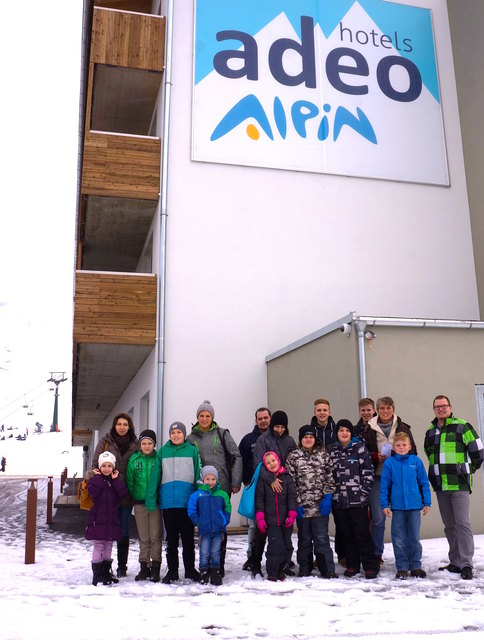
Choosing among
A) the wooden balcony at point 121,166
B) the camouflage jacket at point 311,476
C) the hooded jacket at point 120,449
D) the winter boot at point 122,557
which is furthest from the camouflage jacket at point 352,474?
the wooden balcony at point 121,166

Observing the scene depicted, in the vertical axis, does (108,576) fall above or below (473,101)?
below

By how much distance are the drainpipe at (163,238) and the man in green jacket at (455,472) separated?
264 inches

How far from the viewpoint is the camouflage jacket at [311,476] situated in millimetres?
7223

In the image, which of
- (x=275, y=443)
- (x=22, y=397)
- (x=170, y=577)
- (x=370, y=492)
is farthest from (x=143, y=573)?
(x=22, y=397)

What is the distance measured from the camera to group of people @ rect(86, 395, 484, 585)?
22.9 ft

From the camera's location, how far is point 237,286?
13992 mm

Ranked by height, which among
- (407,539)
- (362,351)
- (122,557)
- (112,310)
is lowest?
(122,557)

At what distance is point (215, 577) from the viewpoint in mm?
6711

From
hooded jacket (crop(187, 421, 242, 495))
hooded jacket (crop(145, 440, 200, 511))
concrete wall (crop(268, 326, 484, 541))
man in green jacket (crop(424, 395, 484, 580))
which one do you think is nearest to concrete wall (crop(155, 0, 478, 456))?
concrete wall (crop(268, 326, 484, 541))

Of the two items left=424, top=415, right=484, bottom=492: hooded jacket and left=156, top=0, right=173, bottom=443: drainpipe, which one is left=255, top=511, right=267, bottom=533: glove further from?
left=156, top=0, right=173, bottom=443: drainpipe

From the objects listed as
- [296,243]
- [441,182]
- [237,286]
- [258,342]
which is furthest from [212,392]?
[441,182]

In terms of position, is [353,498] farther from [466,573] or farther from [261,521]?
[466,573]

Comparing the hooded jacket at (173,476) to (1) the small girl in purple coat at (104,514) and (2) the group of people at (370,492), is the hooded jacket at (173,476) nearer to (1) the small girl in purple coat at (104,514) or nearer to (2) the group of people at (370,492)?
(1) the small girl in purple coat at (104,514)

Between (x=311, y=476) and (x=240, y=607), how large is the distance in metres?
1.95
